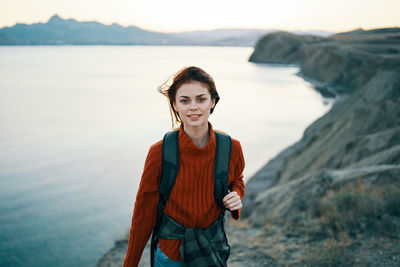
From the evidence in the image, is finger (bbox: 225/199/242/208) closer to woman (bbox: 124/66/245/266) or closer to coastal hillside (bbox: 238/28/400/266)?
woman (bbox: 124/66/245/266)

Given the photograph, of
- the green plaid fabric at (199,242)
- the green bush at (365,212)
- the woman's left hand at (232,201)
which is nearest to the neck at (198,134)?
the woman's left hand at (232,201)

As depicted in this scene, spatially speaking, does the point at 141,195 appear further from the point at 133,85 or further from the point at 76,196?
the point at 133,85

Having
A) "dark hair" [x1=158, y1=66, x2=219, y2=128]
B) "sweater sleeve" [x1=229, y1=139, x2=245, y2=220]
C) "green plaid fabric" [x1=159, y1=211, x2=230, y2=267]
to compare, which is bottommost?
"green plaid fabric" [x1=159, y1=211, x2=230, y2=267]

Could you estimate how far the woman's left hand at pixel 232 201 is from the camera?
190cm

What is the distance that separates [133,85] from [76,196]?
1577 inches

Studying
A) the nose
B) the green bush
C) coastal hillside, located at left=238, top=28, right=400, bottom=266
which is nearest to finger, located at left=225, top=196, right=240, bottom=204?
the nose

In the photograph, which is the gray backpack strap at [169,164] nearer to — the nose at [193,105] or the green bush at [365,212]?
the nose at [193,105]

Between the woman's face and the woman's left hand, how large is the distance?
0.46 meters

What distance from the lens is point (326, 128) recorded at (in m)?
12.2

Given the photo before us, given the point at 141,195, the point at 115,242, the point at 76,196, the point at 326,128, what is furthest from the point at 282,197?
the point at 76,196

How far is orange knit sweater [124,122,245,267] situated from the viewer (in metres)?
1.86

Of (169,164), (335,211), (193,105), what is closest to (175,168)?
(169,164)

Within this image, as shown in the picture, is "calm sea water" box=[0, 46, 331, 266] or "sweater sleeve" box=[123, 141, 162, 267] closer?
"sweater sleeve" box=[123, 141, 162, 267]

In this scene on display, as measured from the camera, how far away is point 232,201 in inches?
75.3
